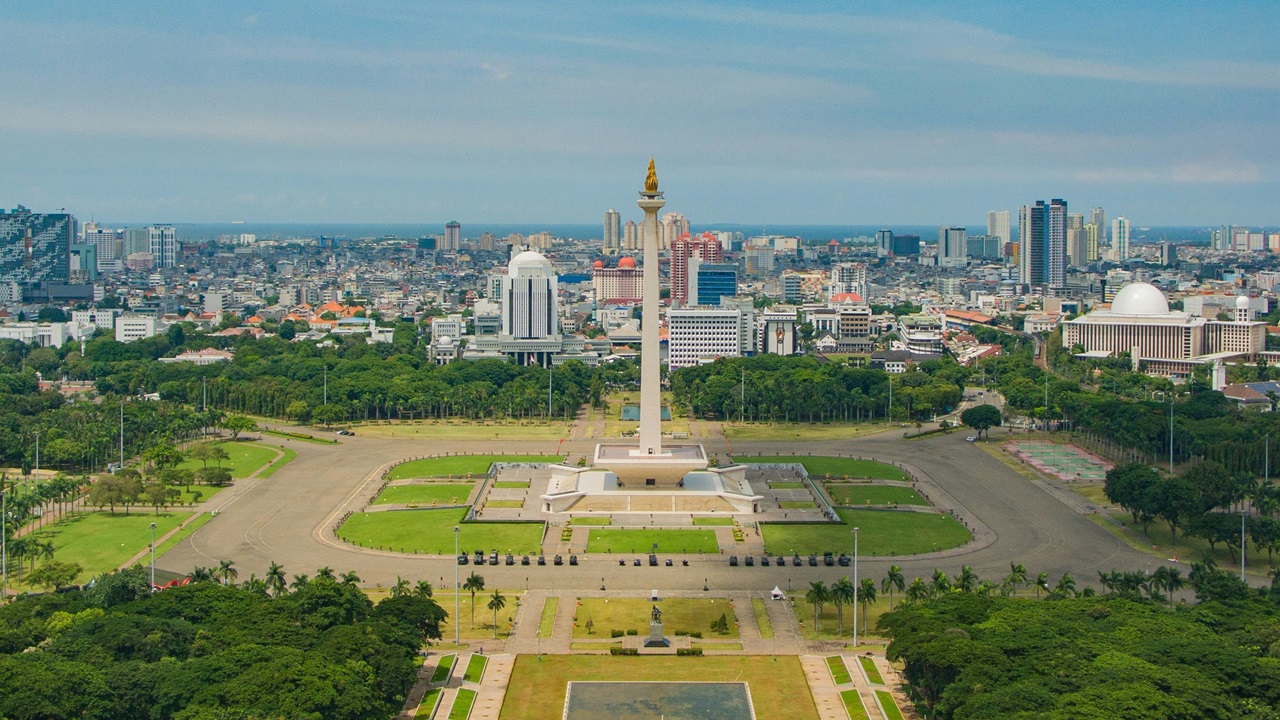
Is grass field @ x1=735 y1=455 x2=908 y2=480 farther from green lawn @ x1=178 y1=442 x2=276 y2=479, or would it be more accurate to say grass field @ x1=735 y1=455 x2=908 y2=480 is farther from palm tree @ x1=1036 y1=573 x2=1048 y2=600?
green lawn @ x1=178 y1=442 x2=276 y2=479

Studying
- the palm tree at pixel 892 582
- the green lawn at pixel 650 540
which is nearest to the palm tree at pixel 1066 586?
the palm tree at pixel 892 582

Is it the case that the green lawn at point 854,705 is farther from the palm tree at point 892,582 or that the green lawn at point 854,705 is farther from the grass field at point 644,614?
the palm tree at point 892,582

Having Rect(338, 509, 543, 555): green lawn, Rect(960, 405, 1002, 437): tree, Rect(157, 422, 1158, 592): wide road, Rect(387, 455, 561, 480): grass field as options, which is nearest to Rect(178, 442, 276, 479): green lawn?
Rect(157, 422, 1158, 592): wide road

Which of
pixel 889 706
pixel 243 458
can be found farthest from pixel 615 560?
pixel 243 458

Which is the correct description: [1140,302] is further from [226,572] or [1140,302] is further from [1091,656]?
[226,572]

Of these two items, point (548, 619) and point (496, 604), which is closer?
point (496, 604)

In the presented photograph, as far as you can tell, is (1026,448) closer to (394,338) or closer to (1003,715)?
(1003,715)
